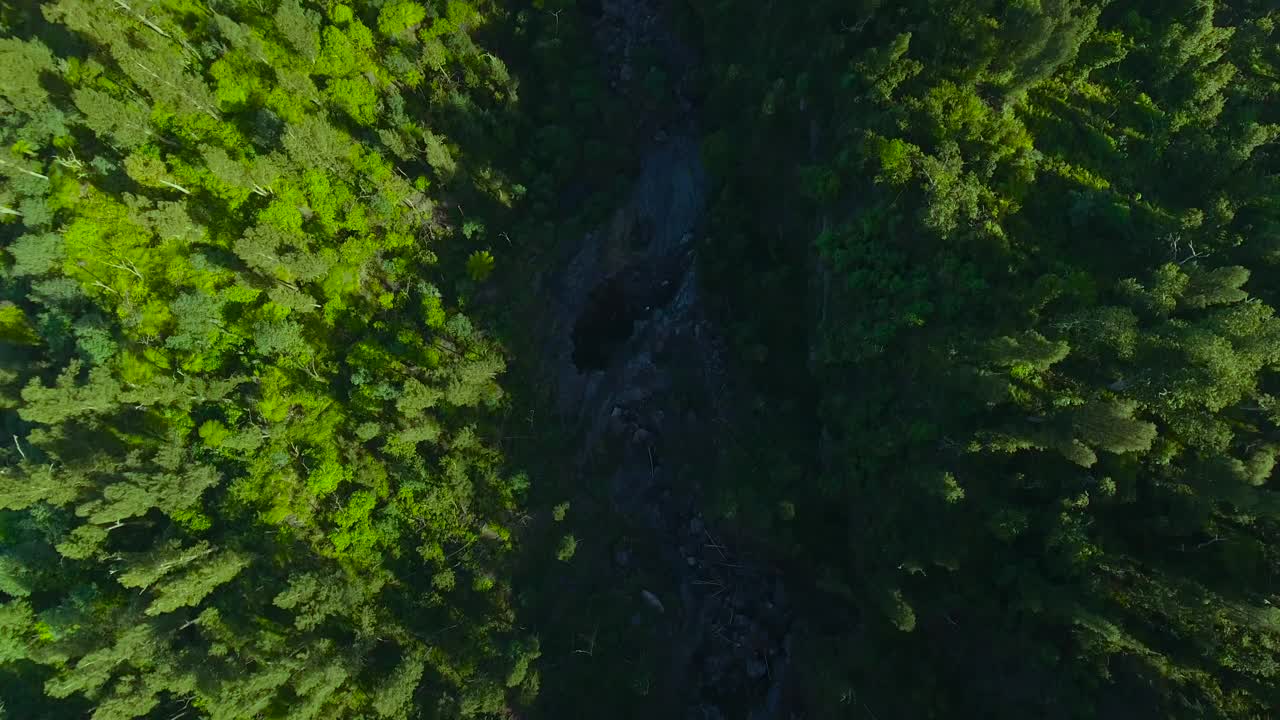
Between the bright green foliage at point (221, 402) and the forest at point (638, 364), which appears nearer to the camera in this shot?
the forest at point (638, 364)

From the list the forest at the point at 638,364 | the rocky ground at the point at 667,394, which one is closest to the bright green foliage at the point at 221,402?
the forest at the point at 638,364

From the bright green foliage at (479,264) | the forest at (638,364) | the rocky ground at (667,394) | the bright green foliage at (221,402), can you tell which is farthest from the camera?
the bright green foliage at (479,264)

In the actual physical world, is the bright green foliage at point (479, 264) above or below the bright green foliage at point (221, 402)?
above

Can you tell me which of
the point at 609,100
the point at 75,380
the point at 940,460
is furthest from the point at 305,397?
the point at 940,460

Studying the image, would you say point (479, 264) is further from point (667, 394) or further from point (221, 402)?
point (221, 402)

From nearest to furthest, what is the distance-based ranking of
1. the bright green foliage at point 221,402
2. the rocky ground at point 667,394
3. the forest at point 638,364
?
the forest at point 638,364
the bright green foliage at point 221,402
the rocky ground at point 667,394

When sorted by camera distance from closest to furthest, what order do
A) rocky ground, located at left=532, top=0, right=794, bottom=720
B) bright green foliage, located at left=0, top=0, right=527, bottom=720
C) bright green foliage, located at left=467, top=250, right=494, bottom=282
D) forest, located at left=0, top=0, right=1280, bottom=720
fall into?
forest, located at left=0, top=0, right=1280, bottom=720
bright green foliage, located at left=0, top=0, right=527, bottom=720
rocky ground, located at left=532, top=0, right=794, bottom=720
bright green foliage, located at left=467, top=250, right=494, bottom=282

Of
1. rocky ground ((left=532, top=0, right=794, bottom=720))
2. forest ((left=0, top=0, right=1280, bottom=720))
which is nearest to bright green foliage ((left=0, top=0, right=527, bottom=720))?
forest ((left=0, top=0, right=1280, bottom=720))

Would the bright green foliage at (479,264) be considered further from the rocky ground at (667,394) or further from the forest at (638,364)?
the rocky ground at (667,394)

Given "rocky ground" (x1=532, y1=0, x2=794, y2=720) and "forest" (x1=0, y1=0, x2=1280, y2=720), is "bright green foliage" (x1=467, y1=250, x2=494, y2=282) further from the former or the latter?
"rocky ground" (x1=532, y1=0, x2=794, y2=720)

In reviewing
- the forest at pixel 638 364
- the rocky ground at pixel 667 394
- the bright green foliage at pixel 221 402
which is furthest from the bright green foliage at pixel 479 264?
the bright green foliage at pixel 221 402
